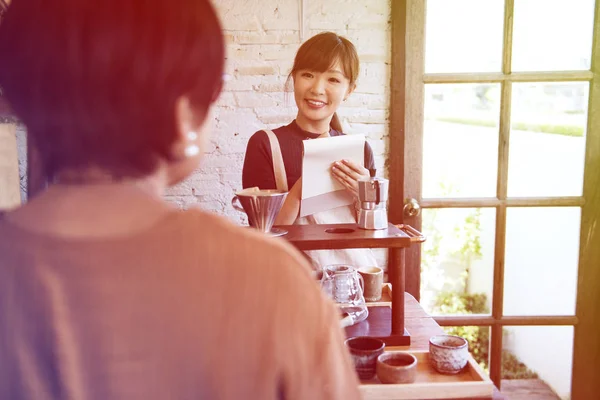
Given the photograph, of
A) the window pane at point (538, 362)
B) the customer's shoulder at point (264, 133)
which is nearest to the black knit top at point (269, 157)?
the customer's shoulder at point (264, 133)

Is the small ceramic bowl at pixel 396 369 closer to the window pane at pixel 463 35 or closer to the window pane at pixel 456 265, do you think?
the window pane at pixel 463 35

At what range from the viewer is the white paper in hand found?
136 centimetres

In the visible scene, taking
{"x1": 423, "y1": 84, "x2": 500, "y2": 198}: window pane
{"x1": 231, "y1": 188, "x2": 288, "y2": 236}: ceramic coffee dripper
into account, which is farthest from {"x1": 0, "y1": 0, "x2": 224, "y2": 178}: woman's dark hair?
{"x1": 423, "y1": 84, "x2": 500, "y2": 198}: window pane

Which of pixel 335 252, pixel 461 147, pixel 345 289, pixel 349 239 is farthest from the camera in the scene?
pixel 461 147

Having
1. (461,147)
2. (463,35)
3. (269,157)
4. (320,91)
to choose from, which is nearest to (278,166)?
(269,157)

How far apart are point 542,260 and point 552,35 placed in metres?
1.17

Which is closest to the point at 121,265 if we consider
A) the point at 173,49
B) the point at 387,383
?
the point at 173,49

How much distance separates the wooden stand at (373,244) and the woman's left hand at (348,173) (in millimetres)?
104

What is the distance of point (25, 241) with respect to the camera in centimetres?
47

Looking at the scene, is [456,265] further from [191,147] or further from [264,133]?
[191,147]

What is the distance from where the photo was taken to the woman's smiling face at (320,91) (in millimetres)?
1745

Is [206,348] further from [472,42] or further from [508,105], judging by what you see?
[472,42]

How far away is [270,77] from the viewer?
214cm

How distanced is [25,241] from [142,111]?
151 millimetres
